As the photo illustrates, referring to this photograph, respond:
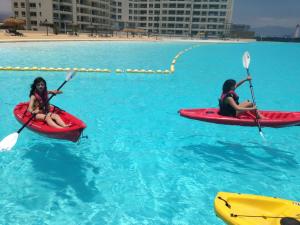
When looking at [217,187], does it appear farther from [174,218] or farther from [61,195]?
[61,195]

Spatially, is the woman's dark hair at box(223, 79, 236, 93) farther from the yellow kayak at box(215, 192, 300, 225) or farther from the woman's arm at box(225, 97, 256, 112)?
the yellow kayak at box(215, 192, 300, 225)

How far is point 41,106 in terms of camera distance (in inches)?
259

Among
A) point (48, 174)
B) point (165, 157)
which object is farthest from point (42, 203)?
point (165, 157)

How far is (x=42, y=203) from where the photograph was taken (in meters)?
4.90

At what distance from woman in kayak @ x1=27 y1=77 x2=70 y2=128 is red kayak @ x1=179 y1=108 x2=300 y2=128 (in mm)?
3008

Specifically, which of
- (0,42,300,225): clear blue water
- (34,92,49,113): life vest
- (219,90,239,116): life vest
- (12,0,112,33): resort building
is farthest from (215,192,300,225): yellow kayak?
(12,0,112,33): resort building

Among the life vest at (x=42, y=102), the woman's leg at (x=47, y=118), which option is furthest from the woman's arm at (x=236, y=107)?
the life vest at (x=42, y=102)

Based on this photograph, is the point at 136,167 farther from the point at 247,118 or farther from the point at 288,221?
the point at 288,221

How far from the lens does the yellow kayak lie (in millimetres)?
3678

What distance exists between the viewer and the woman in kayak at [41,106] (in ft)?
20.5

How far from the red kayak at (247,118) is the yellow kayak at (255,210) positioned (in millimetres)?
2668

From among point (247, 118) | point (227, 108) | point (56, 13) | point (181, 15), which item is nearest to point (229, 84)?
point (227, 108)

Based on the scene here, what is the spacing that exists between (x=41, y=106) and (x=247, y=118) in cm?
484

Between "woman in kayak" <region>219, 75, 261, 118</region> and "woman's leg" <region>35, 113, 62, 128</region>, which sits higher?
"woman in kayak" <region>219, 75, 261, 118</region>
